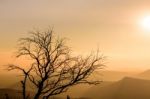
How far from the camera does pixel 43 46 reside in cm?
2106

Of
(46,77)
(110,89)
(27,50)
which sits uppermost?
(27,50)

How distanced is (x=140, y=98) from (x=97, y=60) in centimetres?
12516

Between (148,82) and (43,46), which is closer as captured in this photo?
(43,46)

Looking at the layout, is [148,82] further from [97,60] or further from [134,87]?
[97,60]

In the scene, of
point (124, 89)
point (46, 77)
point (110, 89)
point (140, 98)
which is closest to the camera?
point (46, 77)

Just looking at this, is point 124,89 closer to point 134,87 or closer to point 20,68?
point 134,87

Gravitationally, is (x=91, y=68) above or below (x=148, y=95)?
above

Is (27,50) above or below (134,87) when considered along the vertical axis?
above

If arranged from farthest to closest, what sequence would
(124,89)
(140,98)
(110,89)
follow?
(110,89) → (124,89) → (140,98)

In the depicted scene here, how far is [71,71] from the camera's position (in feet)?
69.1

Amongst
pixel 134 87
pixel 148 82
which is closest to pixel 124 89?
pixel 134 87

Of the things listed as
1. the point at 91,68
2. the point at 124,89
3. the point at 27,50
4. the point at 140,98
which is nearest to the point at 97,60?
the point at 91,68

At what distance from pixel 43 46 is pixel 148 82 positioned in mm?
152104

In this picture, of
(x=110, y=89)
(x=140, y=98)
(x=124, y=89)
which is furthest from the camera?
(x=110, y=89)
